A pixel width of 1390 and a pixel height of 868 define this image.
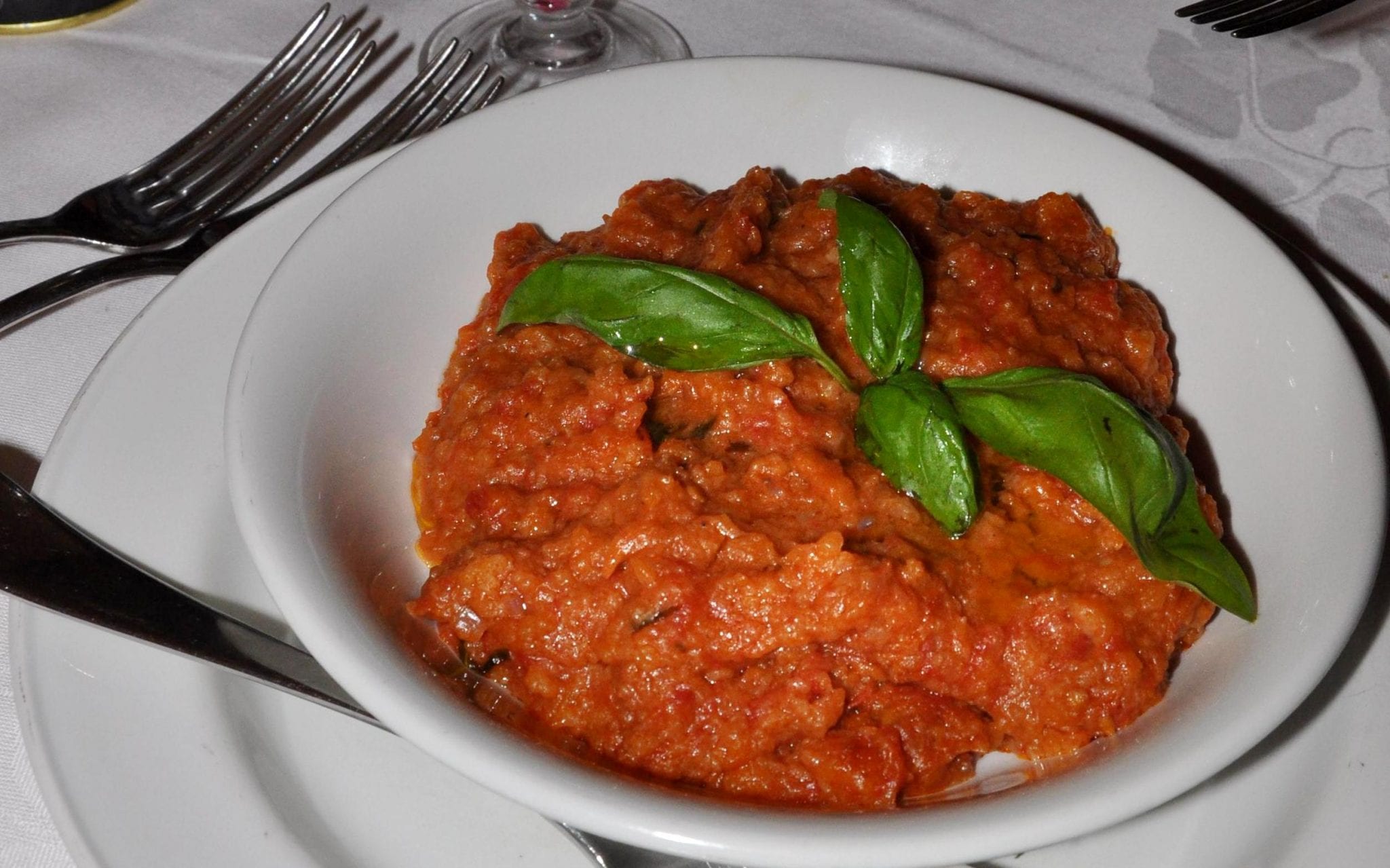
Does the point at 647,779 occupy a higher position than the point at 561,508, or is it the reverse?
the point at 561,508

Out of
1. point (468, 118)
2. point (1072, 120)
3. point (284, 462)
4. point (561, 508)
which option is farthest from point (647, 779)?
point (1072, 120)

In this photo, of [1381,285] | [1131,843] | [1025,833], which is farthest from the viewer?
[1381,285]

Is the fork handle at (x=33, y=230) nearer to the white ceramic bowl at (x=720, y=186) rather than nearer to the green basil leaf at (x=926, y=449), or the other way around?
the white ceramic bowl at (x=720, y=186)

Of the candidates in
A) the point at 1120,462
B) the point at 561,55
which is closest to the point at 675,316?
the point at 1120,462

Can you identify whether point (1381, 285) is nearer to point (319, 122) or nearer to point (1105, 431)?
point (1105, 431)

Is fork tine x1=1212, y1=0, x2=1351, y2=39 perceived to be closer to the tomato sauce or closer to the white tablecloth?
the white tablecloth

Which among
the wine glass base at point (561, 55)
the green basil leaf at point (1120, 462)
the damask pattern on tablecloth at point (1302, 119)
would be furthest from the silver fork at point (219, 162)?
the damask pattern on tablecloth at point (1302, 119)
